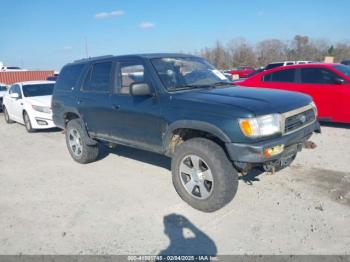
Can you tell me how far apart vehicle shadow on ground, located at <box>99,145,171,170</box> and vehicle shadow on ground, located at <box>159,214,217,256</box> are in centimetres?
194

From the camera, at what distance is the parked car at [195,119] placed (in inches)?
142

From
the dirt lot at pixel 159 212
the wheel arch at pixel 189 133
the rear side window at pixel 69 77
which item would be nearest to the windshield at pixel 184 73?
the wheel arch at pixel 189 133

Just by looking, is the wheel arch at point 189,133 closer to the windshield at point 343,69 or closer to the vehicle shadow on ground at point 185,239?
the vehicle shadow on ground at point 185,239

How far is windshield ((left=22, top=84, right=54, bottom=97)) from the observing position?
34.0 ft

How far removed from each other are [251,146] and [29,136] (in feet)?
25.8

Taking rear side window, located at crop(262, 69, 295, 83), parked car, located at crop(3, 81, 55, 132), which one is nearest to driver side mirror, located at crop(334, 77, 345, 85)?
rear side window, located at crop(262, 69, 295, 83)

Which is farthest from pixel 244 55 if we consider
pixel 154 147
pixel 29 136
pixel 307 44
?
pixel 154 147

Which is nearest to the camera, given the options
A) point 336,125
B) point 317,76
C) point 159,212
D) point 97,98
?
point 159,212

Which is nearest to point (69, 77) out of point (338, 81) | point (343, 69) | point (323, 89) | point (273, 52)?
point (323, 89)

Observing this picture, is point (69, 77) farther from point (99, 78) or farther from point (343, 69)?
point (343, 69)

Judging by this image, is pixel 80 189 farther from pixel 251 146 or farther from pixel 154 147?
pixel 251 146

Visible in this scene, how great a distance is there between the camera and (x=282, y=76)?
885cm

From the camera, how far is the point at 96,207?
4379 millimetres

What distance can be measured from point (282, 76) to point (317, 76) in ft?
3.08
